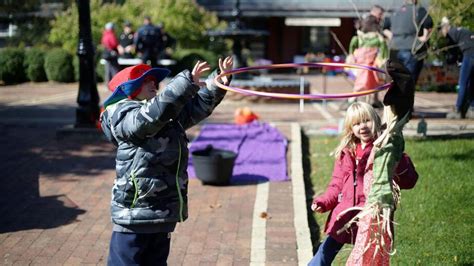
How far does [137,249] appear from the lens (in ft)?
12.6

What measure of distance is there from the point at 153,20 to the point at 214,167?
16570 millimetres

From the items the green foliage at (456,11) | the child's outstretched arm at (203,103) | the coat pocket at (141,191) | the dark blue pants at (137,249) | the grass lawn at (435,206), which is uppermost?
the green foliage at (456,11)

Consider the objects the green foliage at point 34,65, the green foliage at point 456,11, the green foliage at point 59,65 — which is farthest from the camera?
the green foliage at point 34,65

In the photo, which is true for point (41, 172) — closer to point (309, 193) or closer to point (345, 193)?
point (309, 193)

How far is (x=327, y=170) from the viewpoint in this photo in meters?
8.55

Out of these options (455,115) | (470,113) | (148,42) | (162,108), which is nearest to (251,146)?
(455,115)

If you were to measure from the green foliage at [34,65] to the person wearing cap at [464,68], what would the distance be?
1439 cm

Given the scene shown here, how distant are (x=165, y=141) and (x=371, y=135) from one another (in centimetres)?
140

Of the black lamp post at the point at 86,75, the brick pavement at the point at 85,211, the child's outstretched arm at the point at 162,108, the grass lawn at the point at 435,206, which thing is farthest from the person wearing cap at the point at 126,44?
the child's outstretched arm at the point at 162,108

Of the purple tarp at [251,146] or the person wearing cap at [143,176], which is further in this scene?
the purple tarp at [251,146]

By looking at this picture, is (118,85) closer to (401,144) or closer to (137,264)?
(137,264)

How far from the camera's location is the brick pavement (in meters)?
5.49

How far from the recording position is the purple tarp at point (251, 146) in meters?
8.40

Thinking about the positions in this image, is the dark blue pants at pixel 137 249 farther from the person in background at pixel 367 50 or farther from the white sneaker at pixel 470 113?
the white sneaker at pixel 470 113
